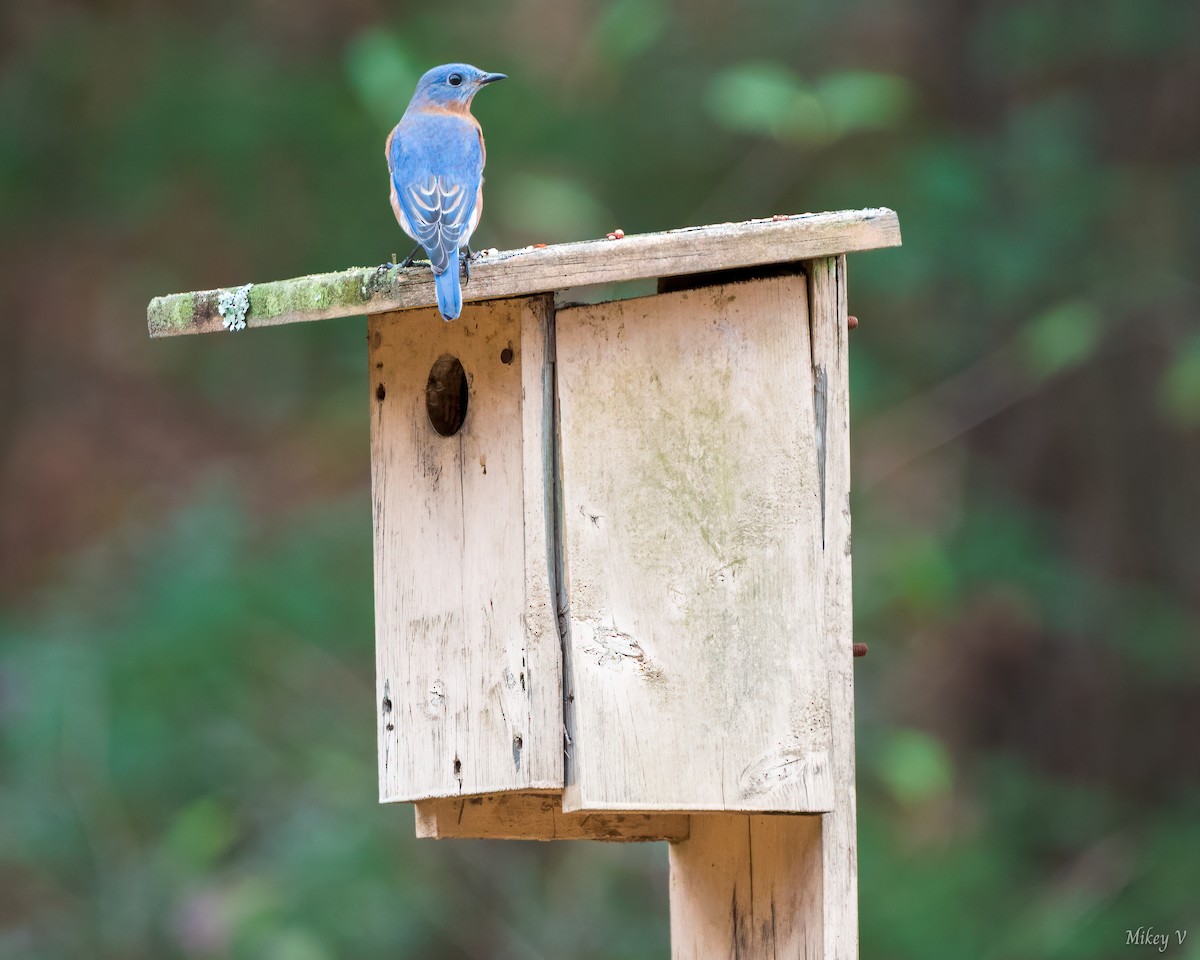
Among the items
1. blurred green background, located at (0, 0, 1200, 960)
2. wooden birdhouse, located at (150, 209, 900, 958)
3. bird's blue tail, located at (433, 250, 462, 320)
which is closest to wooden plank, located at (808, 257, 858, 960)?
wooden birdhouse, located at (150, 209, 900, 958)

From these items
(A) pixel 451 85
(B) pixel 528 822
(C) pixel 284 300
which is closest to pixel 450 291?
(C) pixel 284 300

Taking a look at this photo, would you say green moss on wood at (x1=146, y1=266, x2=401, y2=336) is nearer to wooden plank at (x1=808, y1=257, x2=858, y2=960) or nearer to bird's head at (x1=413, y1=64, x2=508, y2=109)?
wooden plank at (x1=808, y1=257, x2=858, y2=960)

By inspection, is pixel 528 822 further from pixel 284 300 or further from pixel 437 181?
pixel 437 181

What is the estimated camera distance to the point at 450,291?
110 inches

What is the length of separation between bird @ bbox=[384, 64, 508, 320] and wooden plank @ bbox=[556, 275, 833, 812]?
0.23m

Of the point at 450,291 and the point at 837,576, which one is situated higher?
the point at 450,291

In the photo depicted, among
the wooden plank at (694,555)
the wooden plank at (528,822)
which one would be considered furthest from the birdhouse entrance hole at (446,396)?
the wooden plank at (528,822)

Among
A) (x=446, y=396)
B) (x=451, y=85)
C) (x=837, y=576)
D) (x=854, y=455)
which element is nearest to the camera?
(x=837, y=576)

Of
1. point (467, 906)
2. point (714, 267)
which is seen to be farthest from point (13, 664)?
point (714, 267)

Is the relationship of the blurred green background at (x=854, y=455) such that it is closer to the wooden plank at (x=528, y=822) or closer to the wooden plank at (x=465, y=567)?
the wooden plank at (x=528, y=822)

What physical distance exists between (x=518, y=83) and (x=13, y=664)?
3.11m

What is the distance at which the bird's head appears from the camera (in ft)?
12.7

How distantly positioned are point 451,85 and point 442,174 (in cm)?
73

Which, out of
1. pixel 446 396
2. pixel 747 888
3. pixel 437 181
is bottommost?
pixel 747 888
